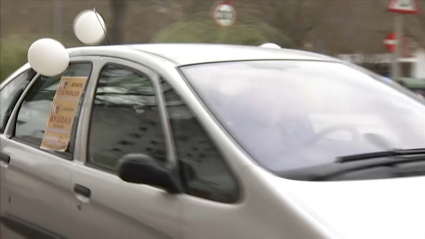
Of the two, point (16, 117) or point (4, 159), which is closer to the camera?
point (4, 159)

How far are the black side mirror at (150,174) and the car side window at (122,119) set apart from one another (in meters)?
0.21

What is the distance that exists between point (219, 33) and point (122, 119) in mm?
12521

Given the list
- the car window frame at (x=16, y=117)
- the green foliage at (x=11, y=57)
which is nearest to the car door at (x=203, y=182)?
the car window frame at (x=16, y=117)

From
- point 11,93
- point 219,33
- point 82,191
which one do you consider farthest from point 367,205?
point 219,33

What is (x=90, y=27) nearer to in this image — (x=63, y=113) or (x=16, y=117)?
(x=16, y=117)

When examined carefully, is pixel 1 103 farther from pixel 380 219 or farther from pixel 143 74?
pixel 380 219

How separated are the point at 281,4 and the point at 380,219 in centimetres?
1678

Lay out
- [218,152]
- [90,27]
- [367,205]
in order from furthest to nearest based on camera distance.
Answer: [90,27]
[218,152]
[367,205]

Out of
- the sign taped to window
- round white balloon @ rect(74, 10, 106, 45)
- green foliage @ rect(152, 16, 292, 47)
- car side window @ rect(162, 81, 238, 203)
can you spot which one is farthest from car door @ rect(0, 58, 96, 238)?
green foliage @ rect(152, 16, 292, 47)

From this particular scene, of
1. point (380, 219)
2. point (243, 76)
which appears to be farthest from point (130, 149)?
point (380, 219)

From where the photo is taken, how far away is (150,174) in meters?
2.70

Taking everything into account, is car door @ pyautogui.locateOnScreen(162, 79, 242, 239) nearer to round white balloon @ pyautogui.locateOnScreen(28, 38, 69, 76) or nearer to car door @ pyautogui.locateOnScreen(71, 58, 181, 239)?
car door @ pyautogui.locateOnScreen(71, 58, 181, 239)

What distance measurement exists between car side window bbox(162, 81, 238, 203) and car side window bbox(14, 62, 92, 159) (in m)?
0.86

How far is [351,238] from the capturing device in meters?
2.14
